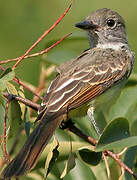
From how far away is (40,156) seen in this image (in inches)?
147

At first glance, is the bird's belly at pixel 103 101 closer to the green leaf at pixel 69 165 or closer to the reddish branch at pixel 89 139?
the reddish branch at pixel 89 139

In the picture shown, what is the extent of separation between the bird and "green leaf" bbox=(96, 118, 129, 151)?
442 mm

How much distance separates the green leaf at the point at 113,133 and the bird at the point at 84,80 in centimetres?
44

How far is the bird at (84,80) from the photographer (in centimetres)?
362

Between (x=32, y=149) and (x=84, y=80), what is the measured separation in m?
1.00

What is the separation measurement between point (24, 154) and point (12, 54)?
3748mm

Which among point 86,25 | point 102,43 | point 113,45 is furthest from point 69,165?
point 113,45

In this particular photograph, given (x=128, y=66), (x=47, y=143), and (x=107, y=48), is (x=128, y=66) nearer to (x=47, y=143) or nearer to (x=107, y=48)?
(x=107, y=48)

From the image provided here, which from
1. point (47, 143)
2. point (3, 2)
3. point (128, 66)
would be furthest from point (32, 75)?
point (47, 143)

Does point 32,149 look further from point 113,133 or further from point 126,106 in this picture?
point 126,106

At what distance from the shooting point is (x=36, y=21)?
7.83 meters

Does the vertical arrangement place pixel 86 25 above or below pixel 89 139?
above

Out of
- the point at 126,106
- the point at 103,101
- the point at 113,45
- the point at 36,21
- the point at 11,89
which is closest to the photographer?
the point at 11,89

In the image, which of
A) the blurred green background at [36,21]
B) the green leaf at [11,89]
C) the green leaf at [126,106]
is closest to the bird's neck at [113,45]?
the green leaf at [126,106]
